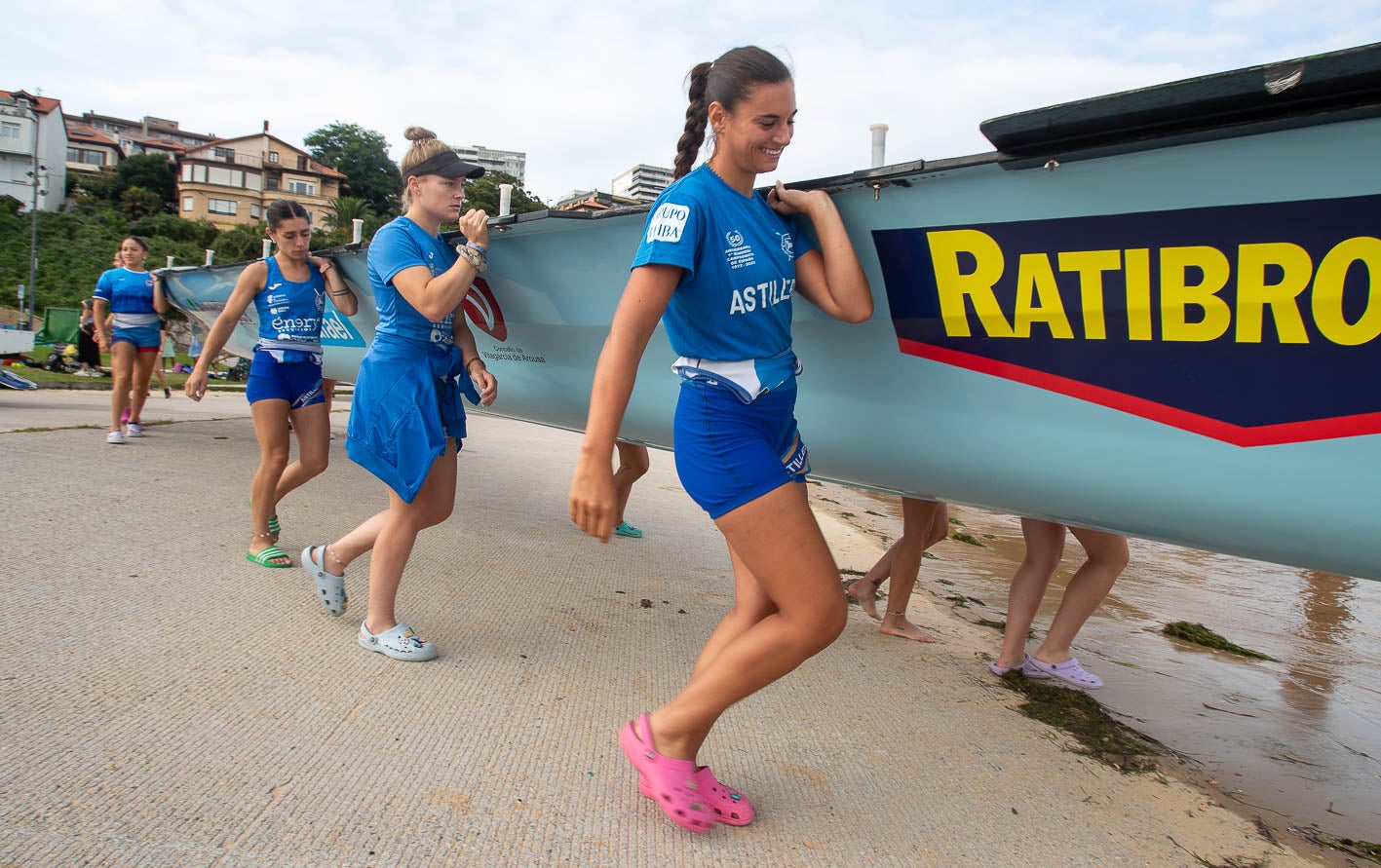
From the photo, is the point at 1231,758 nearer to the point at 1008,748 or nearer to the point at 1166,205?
the point at 1008,748

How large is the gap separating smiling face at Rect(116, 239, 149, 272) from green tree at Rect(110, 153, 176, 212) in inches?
3046

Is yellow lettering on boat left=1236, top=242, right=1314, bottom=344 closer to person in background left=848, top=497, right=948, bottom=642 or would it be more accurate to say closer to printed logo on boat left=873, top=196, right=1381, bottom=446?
printed logo on boat left=873, top=196, right=1381, bottom=446

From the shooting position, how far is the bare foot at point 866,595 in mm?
4273

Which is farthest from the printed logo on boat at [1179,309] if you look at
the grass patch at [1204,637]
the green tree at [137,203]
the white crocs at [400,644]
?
the green tree at [137,203]

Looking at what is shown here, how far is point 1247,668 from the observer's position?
4.31m

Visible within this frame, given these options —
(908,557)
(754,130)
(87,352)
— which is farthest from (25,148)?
(754,130)

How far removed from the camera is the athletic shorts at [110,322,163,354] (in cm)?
726

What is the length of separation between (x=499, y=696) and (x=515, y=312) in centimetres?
223

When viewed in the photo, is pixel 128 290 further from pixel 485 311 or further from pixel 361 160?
pixel 361 160

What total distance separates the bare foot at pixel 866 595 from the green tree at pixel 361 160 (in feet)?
294

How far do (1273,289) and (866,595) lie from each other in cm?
256

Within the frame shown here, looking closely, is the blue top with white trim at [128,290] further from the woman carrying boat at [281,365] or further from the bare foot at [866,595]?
the bare foot at [866,595]

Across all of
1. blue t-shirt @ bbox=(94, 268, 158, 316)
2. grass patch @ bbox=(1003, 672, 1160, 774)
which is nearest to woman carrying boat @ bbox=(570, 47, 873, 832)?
grass patch @ bbox=(1003, 672, 1160, 774)

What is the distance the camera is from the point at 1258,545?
228 centimetres
